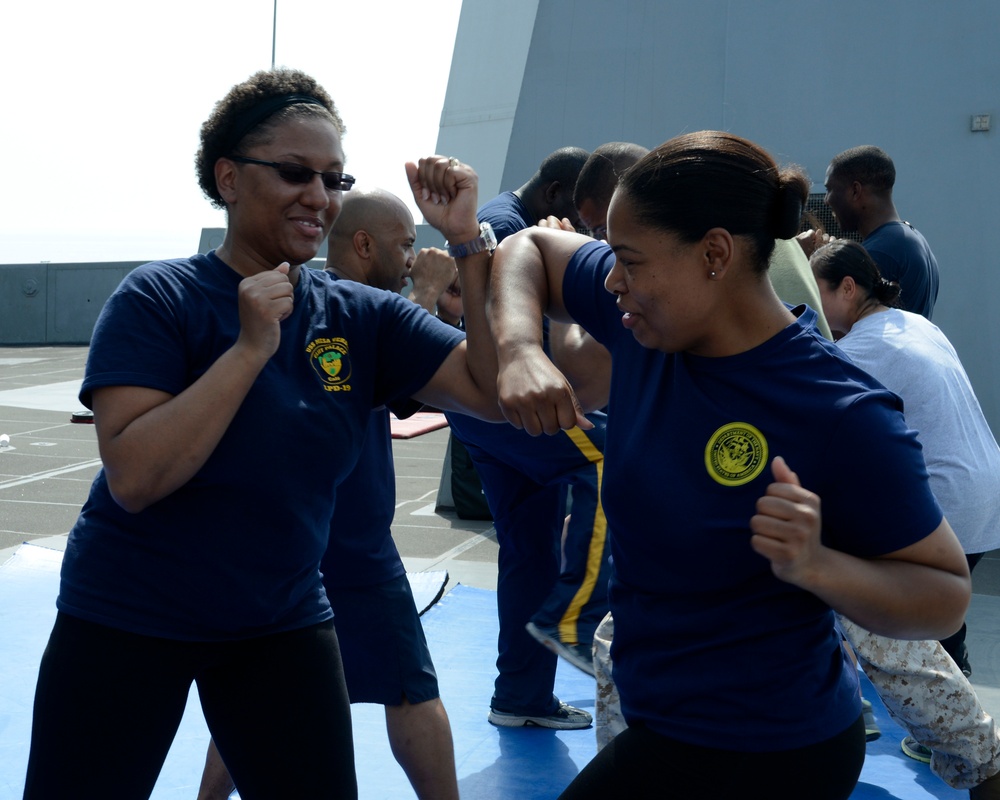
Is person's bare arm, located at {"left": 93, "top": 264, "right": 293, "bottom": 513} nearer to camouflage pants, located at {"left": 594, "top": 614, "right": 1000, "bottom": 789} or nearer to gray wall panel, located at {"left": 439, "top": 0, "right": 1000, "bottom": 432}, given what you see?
camouflage pants, located at {"left": 594, "top": 614, "right": 1000, "bottom": 789}

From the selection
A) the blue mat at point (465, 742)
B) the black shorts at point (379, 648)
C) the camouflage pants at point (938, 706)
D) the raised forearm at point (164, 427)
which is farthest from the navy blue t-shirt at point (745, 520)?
the blue mat at point (465, 742)

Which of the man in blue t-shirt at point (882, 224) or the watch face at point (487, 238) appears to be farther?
the man in blue t-shirt at point (882, 224)

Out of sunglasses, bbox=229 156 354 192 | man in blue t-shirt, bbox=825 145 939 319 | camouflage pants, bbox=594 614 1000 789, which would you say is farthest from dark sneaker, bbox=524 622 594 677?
man in blue t-shirt, bbox=825 145 939 319

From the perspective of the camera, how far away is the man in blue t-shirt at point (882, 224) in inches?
190

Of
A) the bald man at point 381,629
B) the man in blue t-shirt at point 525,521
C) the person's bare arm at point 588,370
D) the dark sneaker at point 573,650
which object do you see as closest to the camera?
the person's bare arm at point 588,370

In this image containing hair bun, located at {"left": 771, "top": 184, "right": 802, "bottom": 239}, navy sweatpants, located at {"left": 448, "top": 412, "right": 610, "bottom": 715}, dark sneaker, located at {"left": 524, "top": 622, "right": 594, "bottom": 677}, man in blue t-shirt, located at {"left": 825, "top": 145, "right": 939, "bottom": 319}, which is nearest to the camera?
hair bun, located at {"left": 771, "top": 184, "right": 802, "bottom": 239}

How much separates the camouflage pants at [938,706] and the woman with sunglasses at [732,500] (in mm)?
1481

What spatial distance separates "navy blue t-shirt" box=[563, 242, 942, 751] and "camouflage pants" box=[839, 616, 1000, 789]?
158 centimetres

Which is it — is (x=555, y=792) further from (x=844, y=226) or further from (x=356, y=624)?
(x=844, y=226)

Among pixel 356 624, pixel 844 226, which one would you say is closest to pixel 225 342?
pixel 356 624

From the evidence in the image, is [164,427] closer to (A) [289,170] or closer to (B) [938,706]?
(A) [289,170]

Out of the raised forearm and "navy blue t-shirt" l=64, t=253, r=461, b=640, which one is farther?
"navy blue t-shirt" l=64, t=253, r=461, b=640

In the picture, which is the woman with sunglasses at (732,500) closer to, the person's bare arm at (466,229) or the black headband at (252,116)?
the person's bare arm at (466,229)

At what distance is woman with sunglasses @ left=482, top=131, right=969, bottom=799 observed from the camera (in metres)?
1.59
